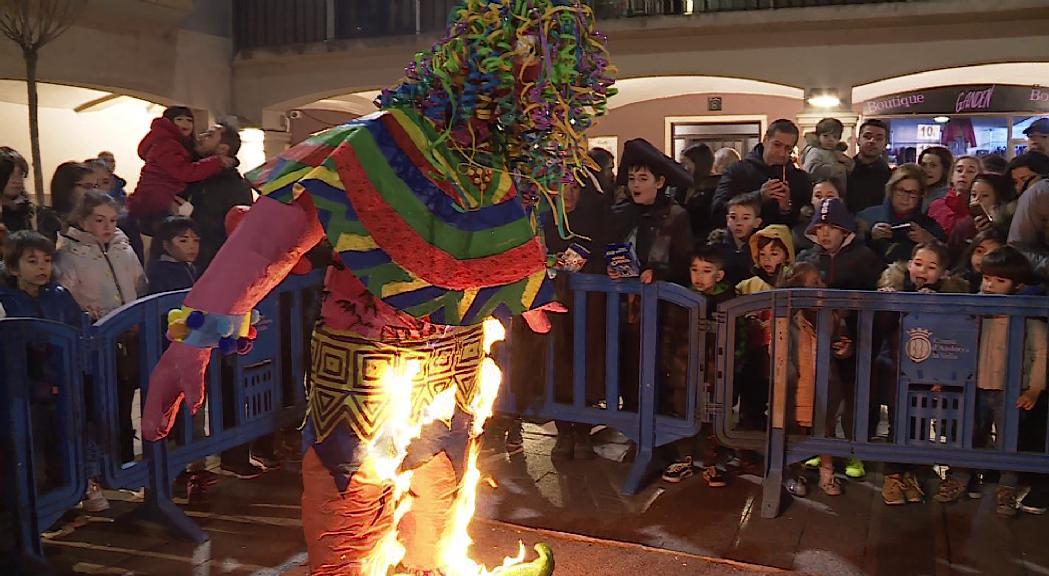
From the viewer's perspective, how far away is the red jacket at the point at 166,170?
5.20 meters

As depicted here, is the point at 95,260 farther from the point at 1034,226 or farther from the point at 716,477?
the point at 1034,226

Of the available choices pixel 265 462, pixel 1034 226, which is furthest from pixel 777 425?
pixel 265 462

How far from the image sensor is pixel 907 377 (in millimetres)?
4066

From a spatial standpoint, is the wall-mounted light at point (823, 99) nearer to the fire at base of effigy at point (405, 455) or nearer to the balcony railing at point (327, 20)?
the balcony railing at point (327, 20)

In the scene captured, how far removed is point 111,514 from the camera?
3939 millimetres

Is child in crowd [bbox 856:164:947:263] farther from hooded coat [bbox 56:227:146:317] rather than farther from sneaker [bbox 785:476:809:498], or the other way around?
hooded coat [bbox 56:227:146:317]

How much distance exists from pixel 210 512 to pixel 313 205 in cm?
244

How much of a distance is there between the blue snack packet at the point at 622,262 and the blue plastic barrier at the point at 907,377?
51 cm

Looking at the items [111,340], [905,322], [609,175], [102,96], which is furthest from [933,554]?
[102,96]

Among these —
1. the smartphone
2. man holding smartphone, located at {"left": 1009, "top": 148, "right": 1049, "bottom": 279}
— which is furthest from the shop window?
man holding smartphone, located at {"left": 1009, "top": 148, "right": 1049, "bottom": 279}

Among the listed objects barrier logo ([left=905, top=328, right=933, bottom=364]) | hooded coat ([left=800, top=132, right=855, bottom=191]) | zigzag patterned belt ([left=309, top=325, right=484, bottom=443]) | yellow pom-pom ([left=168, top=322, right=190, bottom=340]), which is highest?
hooded coat ([left=800, top=132, right=855, bottom=191])

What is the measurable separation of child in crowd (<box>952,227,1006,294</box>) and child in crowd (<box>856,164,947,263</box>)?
286 millimetres

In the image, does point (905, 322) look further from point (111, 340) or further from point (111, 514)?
point (111, 514)

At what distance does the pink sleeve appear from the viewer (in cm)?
209
